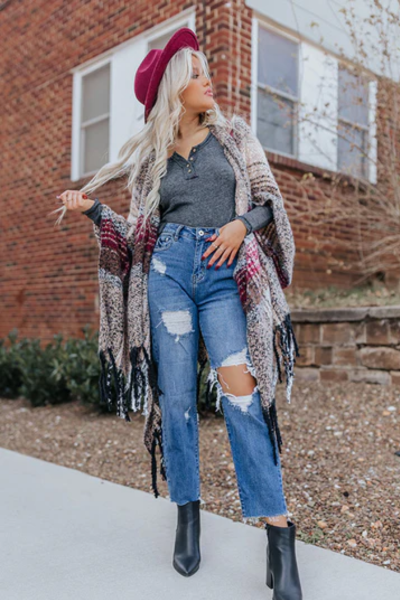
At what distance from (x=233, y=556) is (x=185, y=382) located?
0.76m

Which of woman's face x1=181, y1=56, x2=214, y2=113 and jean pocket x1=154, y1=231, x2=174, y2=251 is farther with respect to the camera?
woman's face x1=181, y1=56, x2=214, y2=113

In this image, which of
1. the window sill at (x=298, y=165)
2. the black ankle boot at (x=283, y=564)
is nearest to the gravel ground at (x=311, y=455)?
the black ankle boot at (x=283, y=564)

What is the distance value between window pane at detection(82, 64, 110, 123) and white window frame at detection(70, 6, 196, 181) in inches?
2.4

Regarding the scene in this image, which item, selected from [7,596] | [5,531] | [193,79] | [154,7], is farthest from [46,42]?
[7,596]

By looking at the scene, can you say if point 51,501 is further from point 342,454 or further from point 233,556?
point 342,454

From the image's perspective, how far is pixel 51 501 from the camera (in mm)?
3277

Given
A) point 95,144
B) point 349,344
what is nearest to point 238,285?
point 349,344

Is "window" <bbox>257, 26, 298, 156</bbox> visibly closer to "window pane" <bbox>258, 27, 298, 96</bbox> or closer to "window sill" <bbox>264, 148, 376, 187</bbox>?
"window pane" <bbox>258, 27, 298, 96</bbox>

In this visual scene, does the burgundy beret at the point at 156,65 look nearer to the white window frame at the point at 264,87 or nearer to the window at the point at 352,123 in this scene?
the white window frame at the point at 264,87

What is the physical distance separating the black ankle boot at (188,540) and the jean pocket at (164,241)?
1000 millimetres

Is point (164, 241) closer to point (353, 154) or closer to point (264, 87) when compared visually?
point (264, 87)

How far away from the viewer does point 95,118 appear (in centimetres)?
783

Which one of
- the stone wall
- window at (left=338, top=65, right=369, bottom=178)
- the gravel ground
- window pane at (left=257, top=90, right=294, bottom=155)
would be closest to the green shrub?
the gravel ground

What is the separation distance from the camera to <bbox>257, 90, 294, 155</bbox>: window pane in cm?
675
